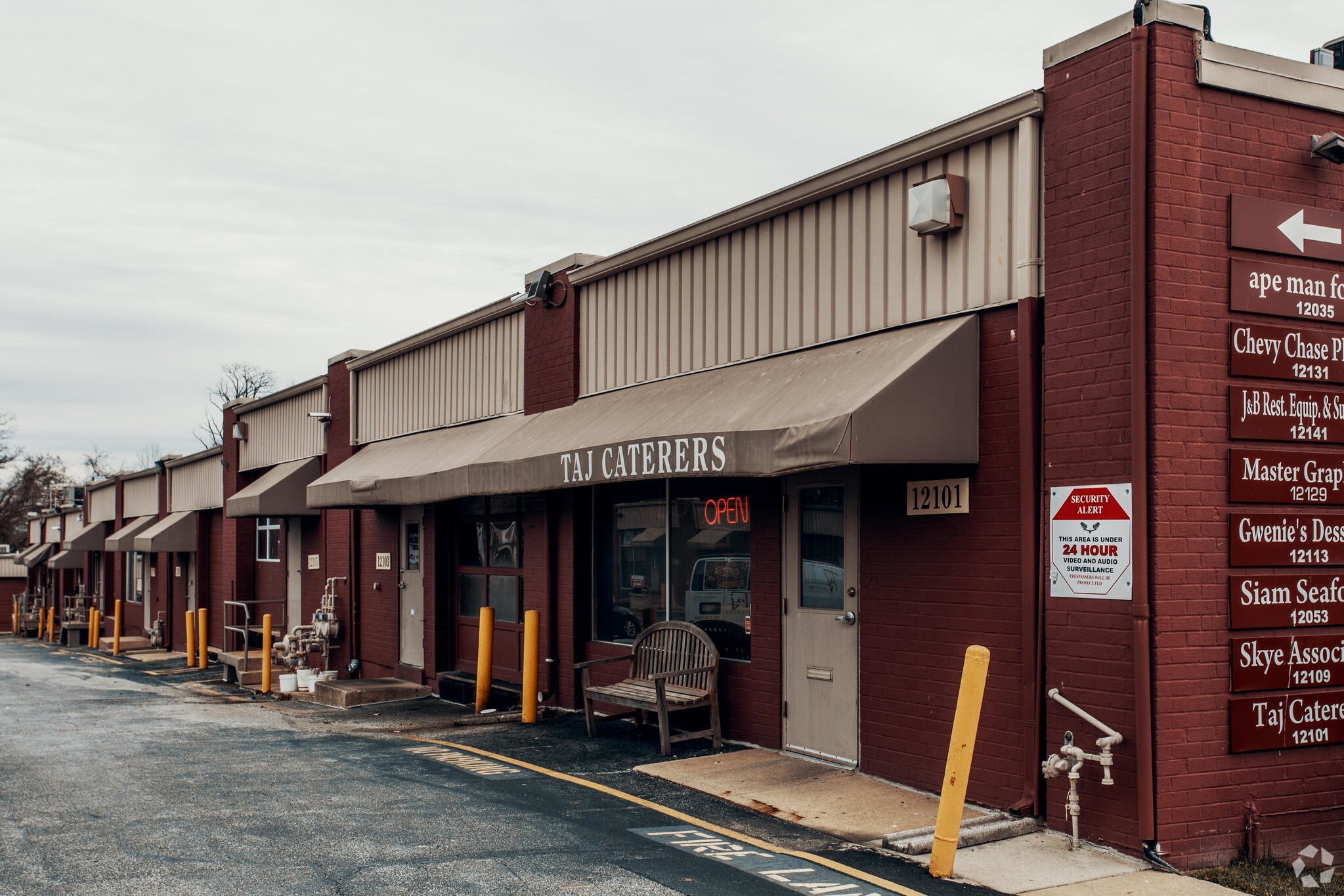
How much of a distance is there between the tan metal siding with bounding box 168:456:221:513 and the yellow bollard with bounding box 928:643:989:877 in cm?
Answer: 2128

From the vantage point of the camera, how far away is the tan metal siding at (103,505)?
36531mm

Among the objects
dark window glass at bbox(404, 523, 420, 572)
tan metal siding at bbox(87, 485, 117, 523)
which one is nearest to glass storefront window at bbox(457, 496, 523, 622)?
dark window glass at bbox(404, 523, 420, 572)

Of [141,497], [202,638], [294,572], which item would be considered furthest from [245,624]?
[141,497]

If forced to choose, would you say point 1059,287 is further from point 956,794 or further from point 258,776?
point 258,776

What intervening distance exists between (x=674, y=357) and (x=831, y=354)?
2.64m

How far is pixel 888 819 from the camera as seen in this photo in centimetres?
755

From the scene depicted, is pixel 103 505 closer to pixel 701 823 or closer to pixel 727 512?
pixel 727 512

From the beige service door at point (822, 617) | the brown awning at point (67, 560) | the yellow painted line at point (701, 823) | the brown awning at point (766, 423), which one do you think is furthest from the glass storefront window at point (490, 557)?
the brown awning at point (67, 560)

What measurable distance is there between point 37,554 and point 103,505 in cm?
1017

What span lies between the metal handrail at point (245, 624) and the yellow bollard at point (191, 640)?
32.5 inches

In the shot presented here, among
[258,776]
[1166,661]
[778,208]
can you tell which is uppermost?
[778,208]

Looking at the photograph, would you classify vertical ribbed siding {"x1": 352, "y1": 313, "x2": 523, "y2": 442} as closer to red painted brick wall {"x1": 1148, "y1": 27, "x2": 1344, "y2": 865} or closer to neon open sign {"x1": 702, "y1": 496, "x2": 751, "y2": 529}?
neon open sign {"x1": 702, "y1": 496, "x2": 751, "y2": 529}

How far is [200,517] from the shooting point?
27422 millimetres

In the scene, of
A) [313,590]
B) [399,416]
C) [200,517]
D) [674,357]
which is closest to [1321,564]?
[674,357]
